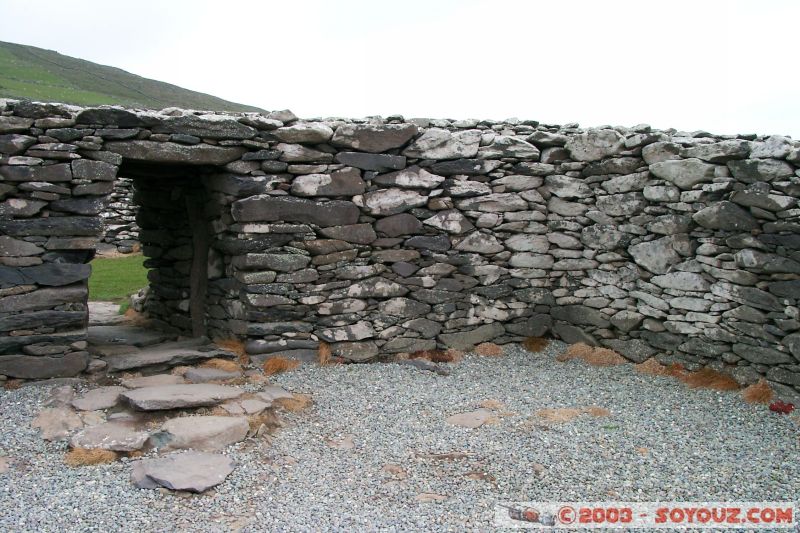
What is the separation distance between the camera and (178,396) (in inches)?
248

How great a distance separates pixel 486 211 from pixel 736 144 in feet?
10.5

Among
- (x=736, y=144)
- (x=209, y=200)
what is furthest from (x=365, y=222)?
(x=736, y=144)

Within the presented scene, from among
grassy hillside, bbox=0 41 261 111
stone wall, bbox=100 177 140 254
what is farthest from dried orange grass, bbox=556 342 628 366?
grassy hillside, bbox=0 41 261 111

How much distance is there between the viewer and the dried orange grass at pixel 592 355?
27.1 ft

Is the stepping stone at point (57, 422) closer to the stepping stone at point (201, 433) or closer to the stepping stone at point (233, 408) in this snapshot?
the stepping stone at point (201, 433)

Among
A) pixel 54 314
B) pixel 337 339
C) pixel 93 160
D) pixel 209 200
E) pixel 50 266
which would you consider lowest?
pixel 337 339

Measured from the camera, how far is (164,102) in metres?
45.0

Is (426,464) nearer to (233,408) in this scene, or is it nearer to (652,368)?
(233,408)

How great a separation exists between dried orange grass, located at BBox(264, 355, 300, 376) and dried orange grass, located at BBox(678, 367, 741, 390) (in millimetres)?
4823

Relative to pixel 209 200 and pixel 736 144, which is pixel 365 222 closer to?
pixel 209 200

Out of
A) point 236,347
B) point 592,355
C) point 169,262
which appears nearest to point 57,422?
point 236,347

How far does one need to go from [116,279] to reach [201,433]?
10.7 metres

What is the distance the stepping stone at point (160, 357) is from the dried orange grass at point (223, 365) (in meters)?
0.10

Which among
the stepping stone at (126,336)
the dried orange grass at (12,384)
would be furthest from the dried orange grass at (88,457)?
the stepping stone at (126,336)
